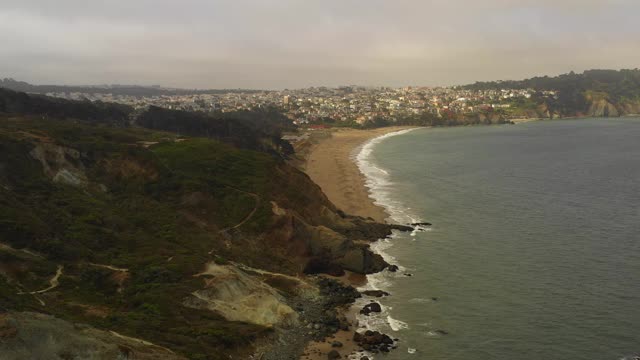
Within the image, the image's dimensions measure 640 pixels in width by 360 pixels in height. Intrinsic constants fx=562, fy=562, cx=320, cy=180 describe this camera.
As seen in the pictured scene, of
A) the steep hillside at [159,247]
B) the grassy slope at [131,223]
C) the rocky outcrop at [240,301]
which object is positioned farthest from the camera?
the rocky outcrop at [240,301]

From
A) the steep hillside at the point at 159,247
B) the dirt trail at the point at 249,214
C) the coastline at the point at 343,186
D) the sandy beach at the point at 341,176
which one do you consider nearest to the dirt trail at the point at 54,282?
the steep hillside at the point at 159,247

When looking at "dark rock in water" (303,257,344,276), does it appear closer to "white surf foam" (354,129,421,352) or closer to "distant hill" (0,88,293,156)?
"white surf foam" (354,129,421,352)

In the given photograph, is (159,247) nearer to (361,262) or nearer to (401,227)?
(361,262)

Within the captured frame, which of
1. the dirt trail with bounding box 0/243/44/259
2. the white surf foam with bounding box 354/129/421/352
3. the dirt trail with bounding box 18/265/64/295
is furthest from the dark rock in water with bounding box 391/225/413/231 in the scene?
the dirt trail with bounding box 0/243/44/259

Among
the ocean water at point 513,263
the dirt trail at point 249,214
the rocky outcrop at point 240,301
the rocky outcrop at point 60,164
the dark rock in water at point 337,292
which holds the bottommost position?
the dark rock in water at point 337,292

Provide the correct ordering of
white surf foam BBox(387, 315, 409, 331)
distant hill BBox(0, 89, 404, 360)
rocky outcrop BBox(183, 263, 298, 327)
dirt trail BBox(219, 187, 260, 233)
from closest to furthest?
1. distant hill BBox(0, 89, 404, 360)
2. rocky outcrop BBox(183, 263, 298, 327)
3. white surf foam BBox(387, 315, 409, 331)
4. dirt trail BBox(219, 187, 260, 233)

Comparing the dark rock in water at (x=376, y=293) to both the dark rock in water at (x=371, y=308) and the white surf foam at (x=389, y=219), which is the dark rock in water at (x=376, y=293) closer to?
the white surf foam at (x=389, y=219)

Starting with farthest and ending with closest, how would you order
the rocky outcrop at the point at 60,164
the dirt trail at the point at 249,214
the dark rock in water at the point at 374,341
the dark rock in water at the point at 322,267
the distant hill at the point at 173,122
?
the distant hill at the point at 173,122 < the rocky outcrop at the point at 60,164 < the dirt trail at the point at 249,214 < the dark rock in water at the point at 322,267 < the dark rock in water at the point at 374,341
